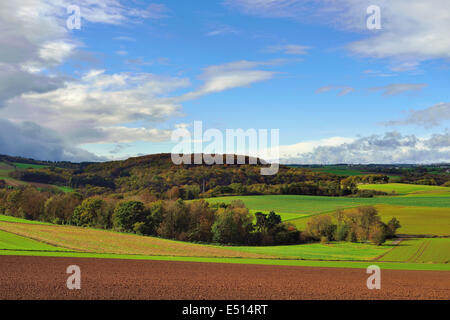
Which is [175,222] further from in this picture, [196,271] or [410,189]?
[410,189]

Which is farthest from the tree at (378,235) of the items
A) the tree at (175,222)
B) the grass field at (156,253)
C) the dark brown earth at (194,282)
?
the tree at (175,222)

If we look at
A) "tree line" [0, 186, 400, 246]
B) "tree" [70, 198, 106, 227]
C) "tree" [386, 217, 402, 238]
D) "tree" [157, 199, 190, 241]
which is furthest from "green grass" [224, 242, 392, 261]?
"tree" [70, 198, 106, 227]

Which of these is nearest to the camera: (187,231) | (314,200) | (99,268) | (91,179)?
(99,268)

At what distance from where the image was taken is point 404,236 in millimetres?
66500

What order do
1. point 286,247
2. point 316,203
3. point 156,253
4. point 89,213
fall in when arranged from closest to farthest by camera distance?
point 156,253
point 286,247
point 89,213
point 316,203

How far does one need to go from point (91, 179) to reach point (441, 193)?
10680 centimetres

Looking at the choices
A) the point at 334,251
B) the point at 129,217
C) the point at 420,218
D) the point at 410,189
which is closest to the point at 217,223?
the point at 129,217

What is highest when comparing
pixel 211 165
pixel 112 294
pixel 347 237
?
pixel 211 165

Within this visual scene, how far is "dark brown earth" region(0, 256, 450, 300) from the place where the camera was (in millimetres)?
20438

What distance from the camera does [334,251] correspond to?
5366 cm

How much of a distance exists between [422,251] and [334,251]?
11.9 meters
